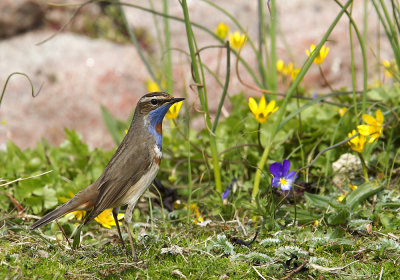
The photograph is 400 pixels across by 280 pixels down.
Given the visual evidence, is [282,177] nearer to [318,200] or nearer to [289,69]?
[318,200]

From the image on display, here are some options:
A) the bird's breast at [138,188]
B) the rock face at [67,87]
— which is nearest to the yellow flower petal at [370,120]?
the bird's breast at [138,188]

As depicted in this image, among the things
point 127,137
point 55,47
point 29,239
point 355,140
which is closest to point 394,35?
point 355,140

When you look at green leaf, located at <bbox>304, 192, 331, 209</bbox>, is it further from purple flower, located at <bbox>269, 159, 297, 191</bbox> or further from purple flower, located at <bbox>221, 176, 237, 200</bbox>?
purple flower, located at <bbox>221, 176, 237, 200</bbox>

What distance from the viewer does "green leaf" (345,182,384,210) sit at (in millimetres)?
4336

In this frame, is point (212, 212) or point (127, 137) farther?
point (212, 212)

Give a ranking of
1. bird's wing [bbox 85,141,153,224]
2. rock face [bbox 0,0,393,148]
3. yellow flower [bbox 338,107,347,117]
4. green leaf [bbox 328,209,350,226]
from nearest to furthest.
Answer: bird's wing [bbox 85,141,153,224]
green leaf [bbox 328,209,350,226]
yellow flower [bbox 338,107,347,117]
rock face [bbox 0,0,393,148]

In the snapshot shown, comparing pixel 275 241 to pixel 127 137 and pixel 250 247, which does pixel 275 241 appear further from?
pixel 127 137

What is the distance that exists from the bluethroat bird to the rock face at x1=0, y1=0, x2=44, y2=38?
5705mm

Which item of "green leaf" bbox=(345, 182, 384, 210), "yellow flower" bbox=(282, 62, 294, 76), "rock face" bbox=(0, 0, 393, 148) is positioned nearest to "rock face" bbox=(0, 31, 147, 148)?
"rock face" bbox=(0, 0, 393, 148)

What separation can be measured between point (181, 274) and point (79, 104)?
5.65 m

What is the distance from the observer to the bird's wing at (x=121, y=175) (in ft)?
12.7

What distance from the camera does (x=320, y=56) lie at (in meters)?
4.92

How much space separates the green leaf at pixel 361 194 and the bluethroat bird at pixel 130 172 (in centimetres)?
156

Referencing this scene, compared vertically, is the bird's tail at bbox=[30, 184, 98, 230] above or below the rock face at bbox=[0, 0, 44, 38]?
below
